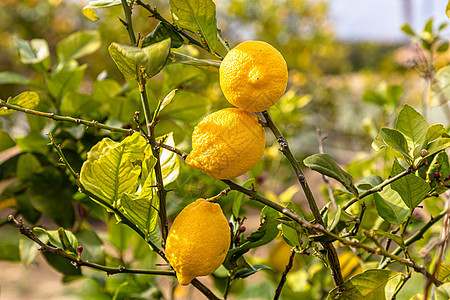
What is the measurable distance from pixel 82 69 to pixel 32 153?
167 mm

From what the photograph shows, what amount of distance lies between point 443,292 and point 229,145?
21cm

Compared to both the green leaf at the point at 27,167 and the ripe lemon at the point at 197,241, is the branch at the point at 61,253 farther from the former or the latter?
the green leaf at the point at 27,167

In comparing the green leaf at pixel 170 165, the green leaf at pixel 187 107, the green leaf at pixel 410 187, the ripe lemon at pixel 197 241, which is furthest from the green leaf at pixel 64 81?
the green leaf at pixel 410 187

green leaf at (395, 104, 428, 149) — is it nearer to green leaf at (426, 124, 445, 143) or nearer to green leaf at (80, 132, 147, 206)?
green leaf at (426, 124, 445, 143)

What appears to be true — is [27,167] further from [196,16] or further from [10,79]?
[196,16]

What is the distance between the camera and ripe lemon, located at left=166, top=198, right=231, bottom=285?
0.36m

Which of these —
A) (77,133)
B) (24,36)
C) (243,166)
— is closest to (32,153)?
(77,133)

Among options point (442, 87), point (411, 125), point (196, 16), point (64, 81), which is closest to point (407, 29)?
point (442, 87)

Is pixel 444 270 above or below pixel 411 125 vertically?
below

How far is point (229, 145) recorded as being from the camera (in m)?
0.36

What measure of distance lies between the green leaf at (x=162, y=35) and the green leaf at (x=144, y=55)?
0.06 meters

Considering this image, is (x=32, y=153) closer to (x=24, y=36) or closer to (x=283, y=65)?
(x=283, y=65)

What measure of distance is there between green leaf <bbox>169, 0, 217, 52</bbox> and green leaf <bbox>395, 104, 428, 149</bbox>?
0.21 m

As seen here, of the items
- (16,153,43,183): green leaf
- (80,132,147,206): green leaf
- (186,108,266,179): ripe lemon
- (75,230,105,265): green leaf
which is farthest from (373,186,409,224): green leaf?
(16,153,43,183): green leaf
